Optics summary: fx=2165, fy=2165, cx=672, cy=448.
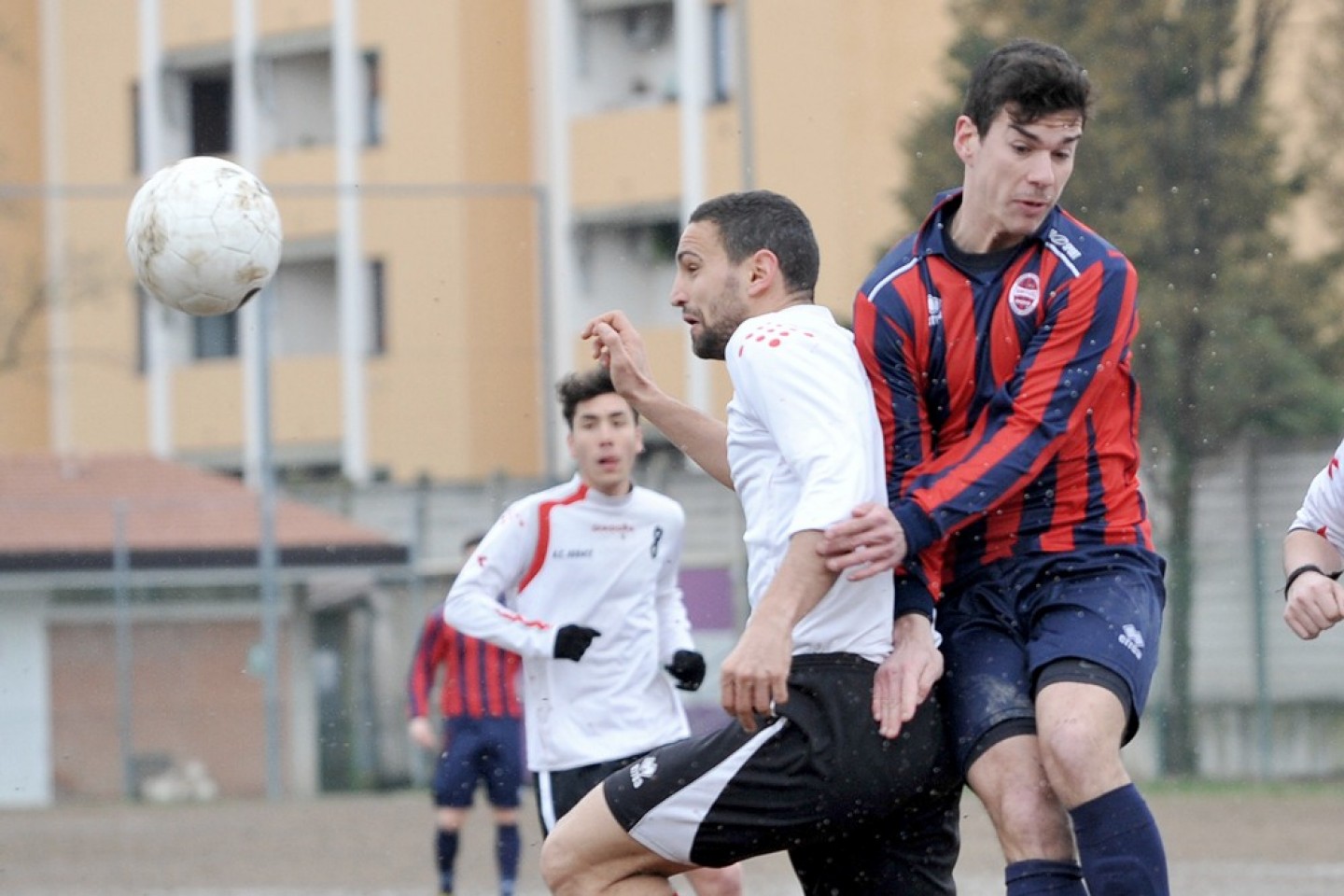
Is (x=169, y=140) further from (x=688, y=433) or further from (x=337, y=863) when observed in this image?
(x=688, y=433)

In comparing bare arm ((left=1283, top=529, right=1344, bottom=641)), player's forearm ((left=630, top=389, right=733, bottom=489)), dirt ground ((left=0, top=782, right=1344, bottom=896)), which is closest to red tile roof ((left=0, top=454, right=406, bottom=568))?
A: dirt ground ((left=0, top=782, right=1344, bottom=896))

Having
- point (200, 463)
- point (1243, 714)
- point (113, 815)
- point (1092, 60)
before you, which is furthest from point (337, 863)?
point (200, 463)

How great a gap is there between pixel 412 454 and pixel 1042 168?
74.2ft

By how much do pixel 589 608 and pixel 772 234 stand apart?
298cm

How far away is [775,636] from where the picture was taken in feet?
13.4

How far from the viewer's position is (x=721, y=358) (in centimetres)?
472

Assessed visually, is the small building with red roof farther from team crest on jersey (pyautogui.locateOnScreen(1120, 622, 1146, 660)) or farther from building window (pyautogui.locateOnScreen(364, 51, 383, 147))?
team crest on jersey (pyautogui.locateOnScreen(1120, 622, 1146, 660))

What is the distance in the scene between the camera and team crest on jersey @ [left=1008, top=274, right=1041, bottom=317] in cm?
440

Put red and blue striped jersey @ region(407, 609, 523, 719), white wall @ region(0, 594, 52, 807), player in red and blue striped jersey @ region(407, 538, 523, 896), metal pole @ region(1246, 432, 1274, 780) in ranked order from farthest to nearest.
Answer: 1. white wall @ region(0, 594, 52, 807)
2. metal pole @ region(1246, 432, 1274, 780)
3. red and blue striped jersey @ region(407, 609, 523, 719)
4. player in red and blue striped jersey @ region(407, 538, 523, 896)

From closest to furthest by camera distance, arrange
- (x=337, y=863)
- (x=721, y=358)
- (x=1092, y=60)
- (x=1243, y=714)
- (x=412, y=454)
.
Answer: (x=721, y=358) → (x=337, y=863) → (x=1243, y=714) → (x=1092, y=60) → (x=412, y=454)

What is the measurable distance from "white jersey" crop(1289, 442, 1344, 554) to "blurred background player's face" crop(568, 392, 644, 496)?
9.29ft

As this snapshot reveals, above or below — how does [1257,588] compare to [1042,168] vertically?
below

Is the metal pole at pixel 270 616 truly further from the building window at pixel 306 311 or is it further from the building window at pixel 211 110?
the building window at pixel 211 110

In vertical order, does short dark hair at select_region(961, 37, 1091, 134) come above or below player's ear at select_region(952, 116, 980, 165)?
above
